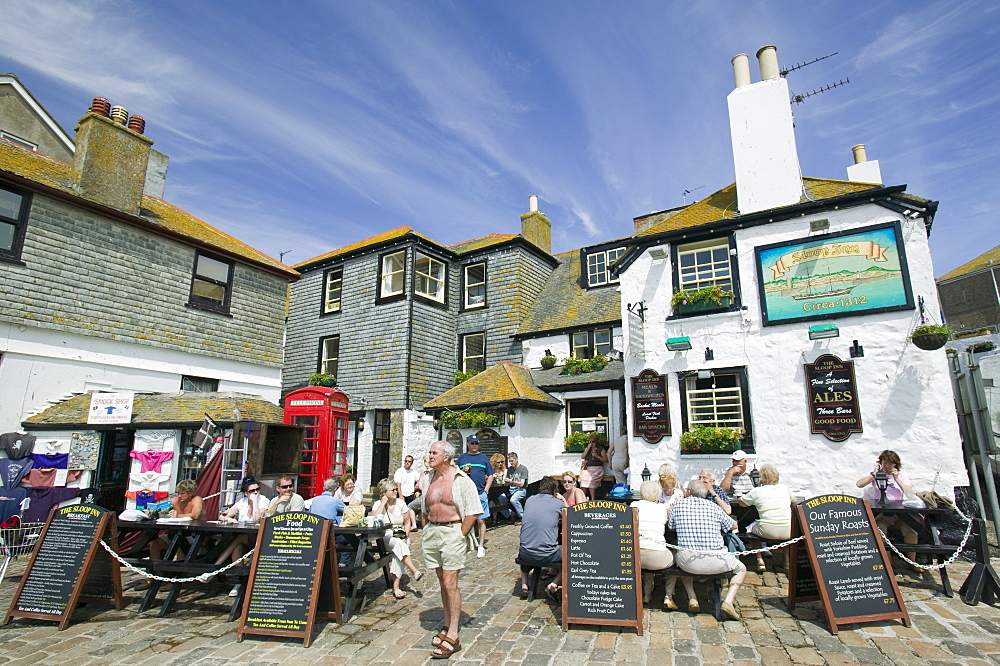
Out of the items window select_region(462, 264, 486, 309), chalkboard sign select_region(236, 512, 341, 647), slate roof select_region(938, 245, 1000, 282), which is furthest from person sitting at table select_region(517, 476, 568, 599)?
slate roof select_region(938, 245, 1000, 282)

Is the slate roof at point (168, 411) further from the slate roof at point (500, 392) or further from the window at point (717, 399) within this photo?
the window at point (717, 399)

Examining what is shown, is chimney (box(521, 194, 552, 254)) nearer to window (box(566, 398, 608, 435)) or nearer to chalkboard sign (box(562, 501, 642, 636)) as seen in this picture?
window (box(566, 398, 608, 435))

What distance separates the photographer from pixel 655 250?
12570 millimetres

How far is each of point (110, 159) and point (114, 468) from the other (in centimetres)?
799

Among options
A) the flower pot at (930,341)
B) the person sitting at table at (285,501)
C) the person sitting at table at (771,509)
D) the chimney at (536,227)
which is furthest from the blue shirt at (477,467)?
the chimney at (536,227)

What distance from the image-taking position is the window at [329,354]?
2006cm

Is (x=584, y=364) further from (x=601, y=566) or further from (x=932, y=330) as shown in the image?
(x=601, y=566)

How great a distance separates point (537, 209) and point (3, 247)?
1688 centimetres

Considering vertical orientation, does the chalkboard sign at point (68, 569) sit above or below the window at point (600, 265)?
below

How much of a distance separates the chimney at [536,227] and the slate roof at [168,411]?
43.0 ft

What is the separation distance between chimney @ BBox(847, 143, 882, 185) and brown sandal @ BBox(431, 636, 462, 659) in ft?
54.6

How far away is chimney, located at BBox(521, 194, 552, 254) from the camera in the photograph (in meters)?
22.0

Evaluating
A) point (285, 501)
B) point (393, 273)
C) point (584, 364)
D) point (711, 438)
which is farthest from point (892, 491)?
point (393, 273)

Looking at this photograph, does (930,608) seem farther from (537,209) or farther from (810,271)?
(537,209)
